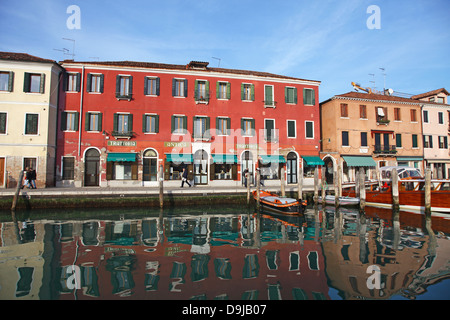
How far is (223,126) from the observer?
2250 cm

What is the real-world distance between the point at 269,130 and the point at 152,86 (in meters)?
10.1

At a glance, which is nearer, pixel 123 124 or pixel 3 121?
pixel 3 121

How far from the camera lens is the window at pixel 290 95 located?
23.8 meters

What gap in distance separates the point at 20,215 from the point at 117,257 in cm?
951

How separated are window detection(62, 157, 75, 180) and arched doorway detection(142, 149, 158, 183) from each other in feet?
16.2

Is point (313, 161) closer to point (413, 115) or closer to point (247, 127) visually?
point (247, 127)

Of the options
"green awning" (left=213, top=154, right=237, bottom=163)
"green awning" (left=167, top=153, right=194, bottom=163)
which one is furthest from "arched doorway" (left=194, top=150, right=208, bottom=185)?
"green awning" (left=213, top=154, right=237, bottom=163)

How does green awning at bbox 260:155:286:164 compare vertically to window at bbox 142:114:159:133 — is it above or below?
below

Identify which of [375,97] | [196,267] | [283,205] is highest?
[375,97]

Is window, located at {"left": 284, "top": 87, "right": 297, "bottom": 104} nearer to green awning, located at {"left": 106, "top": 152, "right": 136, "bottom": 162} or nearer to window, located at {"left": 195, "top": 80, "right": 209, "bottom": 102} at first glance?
window, located at {"left": 195, "top": 80, "right": 209, "bottom": 102}

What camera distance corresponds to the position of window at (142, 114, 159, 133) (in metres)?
21.1

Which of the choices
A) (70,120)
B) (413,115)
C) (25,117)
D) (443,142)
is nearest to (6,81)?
(25,117)

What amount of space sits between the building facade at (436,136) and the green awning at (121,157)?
27160mm

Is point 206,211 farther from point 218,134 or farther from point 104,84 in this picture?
point 104,84
